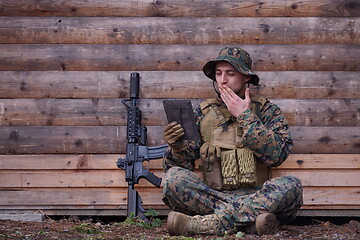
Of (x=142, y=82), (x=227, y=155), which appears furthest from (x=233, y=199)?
(x=142, y=82)

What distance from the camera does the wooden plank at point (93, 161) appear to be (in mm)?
6270

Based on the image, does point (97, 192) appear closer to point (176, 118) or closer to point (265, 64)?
point (176, 118)

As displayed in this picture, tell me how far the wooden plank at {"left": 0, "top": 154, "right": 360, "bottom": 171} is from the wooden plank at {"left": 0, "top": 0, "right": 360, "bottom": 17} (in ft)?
5.11

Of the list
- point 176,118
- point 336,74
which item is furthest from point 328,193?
point 176,118

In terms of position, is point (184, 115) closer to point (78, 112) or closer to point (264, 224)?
point (264, 224)

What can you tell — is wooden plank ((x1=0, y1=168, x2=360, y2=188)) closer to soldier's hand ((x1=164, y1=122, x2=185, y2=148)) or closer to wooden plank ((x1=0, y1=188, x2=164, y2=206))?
wooden plank ((x1=0, y1=188, x2=164, y2=206))

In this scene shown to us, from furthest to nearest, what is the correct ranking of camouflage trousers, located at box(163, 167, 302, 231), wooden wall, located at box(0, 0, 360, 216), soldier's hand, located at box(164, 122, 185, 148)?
wooden wall, located at box(0, 0, 360, 216) < soldier's hand, located at box(164, 122, 185, 148) < camouflage trousers, located at box(163, 167, 302, 231)

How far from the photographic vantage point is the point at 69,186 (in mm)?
6336

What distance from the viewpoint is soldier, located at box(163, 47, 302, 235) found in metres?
5.04

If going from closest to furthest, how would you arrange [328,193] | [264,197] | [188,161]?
[264,197], [188,161], [328,193]

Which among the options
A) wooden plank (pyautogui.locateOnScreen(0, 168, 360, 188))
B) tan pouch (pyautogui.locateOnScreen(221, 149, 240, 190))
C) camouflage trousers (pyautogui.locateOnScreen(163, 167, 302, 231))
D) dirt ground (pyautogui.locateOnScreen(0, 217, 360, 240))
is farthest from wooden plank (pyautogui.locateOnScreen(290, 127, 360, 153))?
tan pouch (pyautogui.locateOnScreen(221, 149, 240, 190))

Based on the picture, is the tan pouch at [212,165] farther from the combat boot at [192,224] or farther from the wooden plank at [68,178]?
the wooden plank at [68,178]

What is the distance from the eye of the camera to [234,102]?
528cm

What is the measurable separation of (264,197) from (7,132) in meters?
2.98
